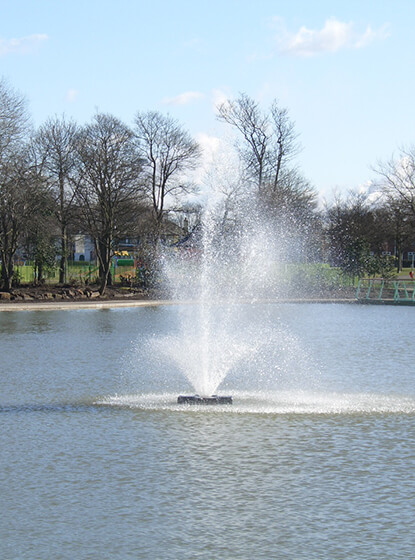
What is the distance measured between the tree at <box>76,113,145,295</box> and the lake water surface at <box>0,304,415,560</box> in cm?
2818

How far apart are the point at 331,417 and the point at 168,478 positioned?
13.2 feet

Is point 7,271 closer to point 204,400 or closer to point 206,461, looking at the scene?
point 204,400

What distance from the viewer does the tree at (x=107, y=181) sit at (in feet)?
152

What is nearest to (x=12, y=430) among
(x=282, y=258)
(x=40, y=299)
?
(x=40, y=299)

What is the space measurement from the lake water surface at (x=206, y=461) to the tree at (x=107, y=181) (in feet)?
92.4

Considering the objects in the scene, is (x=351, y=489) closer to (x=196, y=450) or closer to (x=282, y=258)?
(x=196, y=450)

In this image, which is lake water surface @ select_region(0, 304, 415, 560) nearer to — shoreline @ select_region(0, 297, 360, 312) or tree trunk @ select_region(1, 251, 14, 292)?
shoreline @ select_region(0, 297, 360, 312)

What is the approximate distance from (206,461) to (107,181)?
125 feet

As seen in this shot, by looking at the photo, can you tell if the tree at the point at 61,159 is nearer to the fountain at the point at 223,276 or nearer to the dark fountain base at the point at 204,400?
the fountain at the point at 223,276

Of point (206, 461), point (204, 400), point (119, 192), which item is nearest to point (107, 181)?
point (119, 192)

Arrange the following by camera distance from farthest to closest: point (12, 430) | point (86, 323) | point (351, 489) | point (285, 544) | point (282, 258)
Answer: point (282, 258), point (86, 323), point (12, 430), point (351, 489), point (285, 544)

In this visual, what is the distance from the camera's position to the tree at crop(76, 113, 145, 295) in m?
46.5

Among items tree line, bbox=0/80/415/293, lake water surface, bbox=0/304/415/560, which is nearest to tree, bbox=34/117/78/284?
tree line, bbox=0/80/415/293

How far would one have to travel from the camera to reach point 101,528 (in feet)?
23.1
